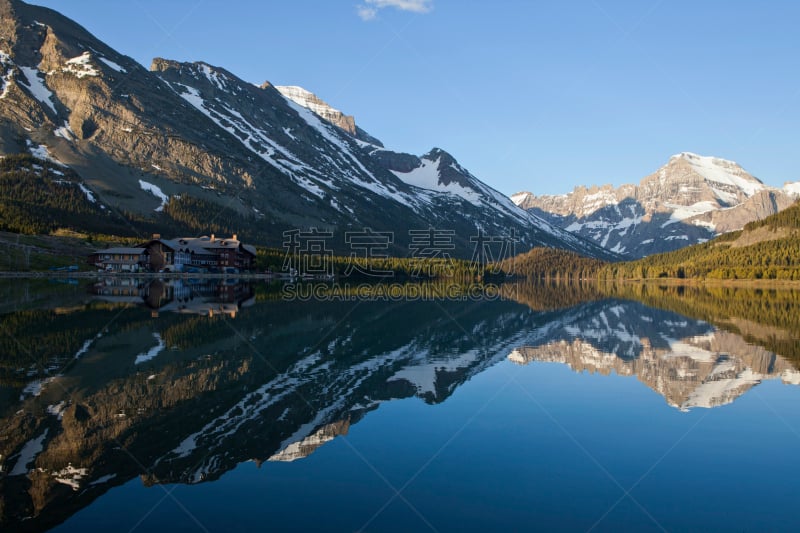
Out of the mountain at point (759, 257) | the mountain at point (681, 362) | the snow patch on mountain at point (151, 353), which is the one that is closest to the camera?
the mountain at point (681, 362)

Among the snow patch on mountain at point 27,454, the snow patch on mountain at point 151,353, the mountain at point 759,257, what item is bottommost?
the snow patch on mountain at point 27,454

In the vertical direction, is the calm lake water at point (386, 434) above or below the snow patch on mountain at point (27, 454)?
above

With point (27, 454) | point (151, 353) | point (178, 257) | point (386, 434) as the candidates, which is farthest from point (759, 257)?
point (27, 454)

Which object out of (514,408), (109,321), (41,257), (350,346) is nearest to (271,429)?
(514,408)

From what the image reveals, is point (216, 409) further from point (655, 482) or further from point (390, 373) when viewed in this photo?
point (655, 482)

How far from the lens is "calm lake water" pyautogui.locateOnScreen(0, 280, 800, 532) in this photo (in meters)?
11.4

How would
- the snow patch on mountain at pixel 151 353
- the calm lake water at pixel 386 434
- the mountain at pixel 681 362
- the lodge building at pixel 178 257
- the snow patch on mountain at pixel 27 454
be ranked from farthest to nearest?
the lodge building at pixel 178 257
the snow patch on mountain at pixel 151 353
the mountain at pixel 681 362
the snow patch on mountain at pixel 27 454
the calm lake water at pixel 386 434

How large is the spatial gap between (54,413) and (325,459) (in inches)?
330

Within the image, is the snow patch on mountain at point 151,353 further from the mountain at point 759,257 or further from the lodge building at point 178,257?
the mountain at point 759,257

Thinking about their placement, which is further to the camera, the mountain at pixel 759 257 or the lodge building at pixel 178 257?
the mountain at pixel 759 257

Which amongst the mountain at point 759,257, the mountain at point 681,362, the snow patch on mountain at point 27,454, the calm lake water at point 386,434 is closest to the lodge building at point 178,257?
the calm lake water at point 386,434

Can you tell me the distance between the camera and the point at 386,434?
16.4 m

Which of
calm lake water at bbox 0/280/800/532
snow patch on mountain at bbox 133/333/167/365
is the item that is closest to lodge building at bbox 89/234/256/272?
calm lake water at bbox 0/280/800/532

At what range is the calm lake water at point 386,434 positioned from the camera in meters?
11.4
